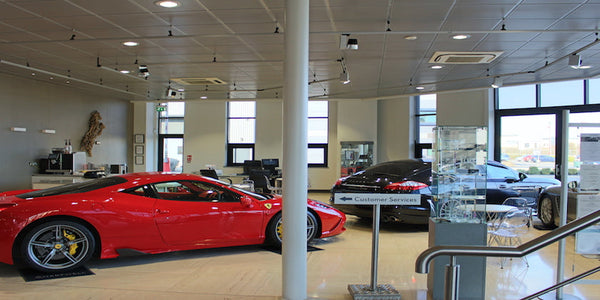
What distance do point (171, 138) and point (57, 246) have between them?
43.4ft

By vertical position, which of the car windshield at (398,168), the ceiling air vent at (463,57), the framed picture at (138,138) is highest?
the ceiling air vent at (463,57)

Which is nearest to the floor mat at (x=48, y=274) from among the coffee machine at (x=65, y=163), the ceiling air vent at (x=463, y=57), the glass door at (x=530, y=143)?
the ceiling air vent at (x=463, y=57)

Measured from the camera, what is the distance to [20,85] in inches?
439

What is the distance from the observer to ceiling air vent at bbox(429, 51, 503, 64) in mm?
8070

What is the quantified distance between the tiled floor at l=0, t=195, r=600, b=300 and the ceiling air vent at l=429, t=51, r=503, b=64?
3.89 meters

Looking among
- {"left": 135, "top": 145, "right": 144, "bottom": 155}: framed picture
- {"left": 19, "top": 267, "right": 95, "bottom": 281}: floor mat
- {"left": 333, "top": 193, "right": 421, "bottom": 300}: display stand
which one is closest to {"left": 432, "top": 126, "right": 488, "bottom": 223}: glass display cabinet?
{"left": 333, "top": 193, "right": 421, "bottom": 300}: display stand

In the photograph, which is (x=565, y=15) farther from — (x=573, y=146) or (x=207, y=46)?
(x=207, y=46)

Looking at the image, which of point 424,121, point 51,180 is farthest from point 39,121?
point 424,121

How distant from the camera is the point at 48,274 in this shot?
4.29 metres

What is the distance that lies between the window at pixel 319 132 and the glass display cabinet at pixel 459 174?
1175 cm

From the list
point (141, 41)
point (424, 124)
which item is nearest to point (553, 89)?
point (424, 124)

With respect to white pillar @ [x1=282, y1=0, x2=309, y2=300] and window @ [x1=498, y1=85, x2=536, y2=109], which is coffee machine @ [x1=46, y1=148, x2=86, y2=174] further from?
window @ [x1=498, y1=85, x2=536, y2=109]

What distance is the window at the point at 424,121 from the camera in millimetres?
14617

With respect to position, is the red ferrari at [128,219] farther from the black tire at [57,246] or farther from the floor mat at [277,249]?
the floor mat at [277,249]
